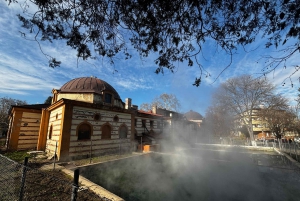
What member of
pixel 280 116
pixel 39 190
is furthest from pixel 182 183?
pixel 280 116

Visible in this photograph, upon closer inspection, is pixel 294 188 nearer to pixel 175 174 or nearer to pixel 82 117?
pixel 175 174

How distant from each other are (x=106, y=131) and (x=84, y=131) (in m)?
2.25

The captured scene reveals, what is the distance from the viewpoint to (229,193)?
6.78m

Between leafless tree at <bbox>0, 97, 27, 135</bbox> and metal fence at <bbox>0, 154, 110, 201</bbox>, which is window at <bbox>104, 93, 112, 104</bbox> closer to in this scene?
metal fence at <bbox>0, 154, 110, 201</bbox>

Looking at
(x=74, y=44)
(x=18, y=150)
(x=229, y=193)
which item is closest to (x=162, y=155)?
(x=229, y=193)

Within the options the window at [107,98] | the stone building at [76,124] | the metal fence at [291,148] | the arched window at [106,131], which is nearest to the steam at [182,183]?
the stone building at [76,124]

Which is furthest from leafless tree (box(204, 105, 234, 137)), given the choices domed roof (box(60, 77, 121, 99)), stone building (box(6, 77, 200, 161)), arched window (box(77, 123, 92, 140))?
arched window (box(77, 123, 92, 140))

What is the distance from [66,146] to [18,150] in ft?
24.8

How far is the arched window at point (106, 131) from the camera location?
1376 cm

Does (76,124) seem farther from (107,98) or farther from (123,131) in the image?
(123,131)

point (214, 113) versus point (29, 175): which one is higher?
point (214, 113)

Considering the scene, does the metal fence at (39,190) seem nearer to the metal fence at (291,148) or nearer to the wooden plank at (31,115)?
the wooden plank at (31,115)

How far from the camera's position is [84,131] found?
12.3 metres

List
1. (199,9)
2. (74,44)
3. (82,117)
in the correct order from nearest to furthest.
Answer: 1. (199,9)
2. (74,44)
3. (82,117)
